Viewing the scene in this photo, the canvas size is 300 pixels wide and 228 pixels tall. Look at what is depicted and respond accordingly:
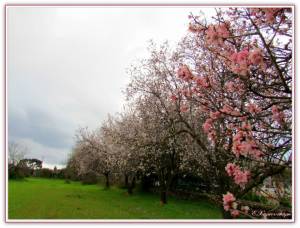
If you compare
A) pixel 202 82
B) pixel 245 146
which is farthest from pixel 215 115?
pixel 245 146

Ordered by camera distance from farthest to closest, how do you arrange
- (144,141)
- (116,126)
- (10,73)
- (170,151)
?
(116,126) → (170,151) → (144,141) → (10,73)

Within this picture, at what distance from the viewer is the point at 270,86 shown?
3.65 metres

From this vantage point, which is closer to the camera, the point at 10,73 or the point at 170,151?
the point at 10,73

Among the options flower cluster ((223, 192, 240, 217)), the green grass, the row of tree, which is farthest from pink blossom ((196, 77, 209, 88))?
the green grass

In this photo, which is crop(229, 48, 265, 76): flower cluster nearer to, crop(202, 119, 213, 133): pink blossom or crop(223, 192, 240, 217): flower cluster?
crop(202, 119, 213, 133): pink blossom

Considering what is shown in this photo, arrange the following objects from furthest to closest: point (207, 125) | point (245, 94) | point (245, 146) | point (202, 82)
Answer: point (245, 94) < point (207, 125) < point (202, 82) < point (245, 146)

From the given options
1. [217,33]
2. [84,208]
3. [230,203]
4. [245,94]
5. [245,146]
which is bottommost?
[84,208]

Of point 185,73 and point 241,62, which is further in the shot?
point 185,73

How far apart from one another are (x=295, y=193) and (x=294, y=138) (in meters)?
0.69

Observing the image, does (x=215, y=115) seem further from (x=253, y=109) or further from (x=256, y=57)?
(x=256, y=57)

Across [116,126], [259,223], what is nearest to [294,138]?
[259,223]

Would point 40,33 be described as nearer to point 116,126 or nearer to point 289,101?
point 289,101

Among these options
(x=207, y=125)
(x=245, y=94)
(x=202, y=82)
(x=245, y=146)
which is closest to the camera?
(x=245, y=146)

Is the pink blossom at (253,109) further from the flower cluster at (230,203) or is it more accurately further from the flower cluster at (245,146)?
the flower cluster at (230,203)
